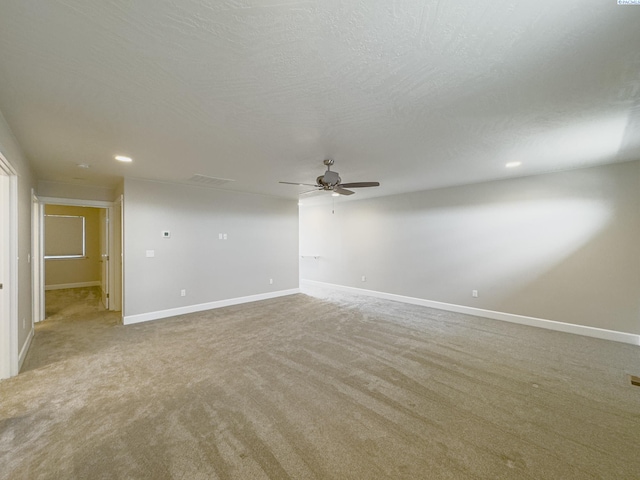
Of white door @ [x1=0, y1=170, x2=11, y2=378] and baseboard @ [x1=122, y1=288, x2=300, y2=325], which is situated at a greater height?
white door @ [x1=0, y1=170, x2=11, y2=378]

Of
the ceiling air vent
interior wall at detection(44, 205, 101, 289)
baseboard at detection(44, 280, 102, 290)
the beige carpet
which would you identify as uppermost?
the ceiling air vent

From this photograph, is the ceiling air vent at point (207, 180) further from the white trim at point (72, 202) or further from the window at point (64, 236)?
the window at point (64, 236)

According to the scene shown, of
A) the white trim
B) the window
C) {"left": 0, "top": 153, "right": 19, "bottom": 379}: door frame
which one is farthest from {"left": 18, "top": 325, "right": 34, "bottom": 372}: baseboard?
the window

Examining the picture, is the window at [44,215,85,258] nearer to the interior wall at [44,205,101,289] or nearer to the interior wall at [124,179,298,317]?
the interior wall at [44,205,101,289]

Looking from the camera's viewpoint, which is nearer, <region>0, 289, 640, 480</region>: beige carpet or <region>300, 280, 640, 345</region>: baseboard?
<region>0, 289, 640, 480</region>: beige carpet

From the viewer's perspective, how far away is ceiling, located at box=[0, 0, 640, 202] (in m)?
1.24

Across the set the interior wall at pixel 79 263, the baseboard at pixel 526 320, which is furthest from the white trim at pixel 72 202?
the baseboard at pixel 526 320

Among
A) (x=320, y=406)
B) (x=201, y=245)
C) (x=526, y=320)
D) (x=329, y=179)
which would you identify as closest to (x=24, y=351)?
(x=201, y=245)

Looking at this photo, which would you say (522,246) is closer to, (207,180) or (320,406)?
(320,406)

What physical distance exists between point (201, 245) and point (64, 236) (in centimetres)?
556

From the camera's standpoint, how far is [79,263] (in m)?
7.61

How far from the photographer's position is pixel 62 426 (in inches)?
76.8

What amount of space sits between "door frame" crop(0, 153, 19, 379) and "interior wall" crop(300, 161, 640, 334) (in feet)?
19.5

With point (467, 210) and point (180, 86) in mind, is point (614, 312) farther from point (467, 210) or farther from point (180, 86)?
point (180, 86)
